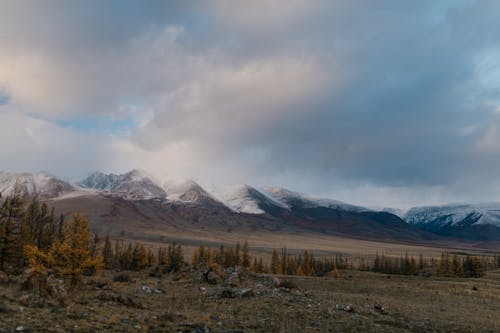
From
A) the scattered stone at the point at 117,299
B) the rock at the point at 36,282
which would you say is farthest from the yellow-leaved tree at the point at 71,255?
the scattered stone at the point at 117,299

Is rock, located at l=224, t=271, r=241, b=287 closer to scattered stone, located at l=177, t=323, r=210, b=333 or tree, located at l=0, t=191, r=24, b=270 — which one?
scattered stone, located at l=177, t=323, r=210, b=333

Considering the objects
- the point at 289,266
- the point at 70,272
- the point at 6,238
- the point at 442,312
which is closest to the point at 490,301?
the point at 442,312

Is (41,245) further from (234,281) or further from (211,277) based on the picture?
(234,281)

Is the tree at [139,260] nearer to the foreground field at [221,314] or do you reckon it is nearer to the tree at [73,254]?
the tree at [73,254]

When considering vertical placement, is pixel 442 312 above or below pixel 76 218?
below

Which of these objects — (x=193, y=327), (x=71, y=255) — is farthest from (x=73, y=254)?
(x=193, y=327)

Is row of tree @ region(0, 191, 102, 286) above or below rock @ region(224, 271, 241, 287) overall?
above

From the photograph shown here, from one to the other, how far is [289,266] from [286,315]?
93.5m

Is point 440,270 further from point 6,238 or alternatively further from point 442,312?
point 6,238

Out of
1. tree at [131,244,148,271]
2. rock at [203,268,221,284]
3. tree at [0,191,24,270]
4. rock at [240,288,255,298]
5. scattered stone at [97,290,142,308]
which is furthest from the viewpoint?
tree at [131,244,148,271]

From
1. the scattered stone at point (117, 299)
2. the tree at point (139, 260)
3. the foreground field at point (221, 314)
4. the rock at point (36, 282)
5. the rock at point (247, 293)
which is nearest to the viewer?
the foreground field at point (221, 314)

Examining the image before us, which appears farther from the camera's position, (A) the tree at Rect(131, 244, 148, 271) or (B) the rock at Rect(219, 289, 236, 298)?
(A) the tree at Rect(131, 244, 148, 271)

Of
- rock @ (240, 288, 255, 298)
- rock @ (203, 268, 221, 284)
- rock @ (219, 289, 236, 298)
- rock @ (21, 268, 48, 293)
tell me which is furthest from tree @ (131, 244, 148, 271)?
rock @ (21, 268, 48, 293)

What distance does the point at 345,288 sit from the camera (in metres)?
44.0
